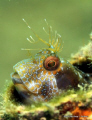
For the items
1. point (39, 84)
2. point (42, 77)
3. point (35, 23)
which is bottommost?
point (39, 84)

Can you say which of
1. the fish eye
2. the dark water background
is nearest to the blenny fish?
the fish eye

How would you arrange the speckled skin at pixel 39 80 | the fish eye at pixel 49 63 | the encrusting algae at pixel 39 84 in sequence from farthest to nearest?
the fish eye at pixel 49 63, the speckled skin at pixel 39 80, the encrusting algae at pixel 39 84

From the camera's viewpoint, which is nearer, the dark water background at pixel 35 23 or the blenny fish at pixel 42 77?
the blenny fish at pixel 42 77

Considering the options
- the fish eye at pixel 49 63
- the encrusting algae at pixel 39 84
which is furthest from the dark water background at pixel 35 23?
the fish eye at pixel 49 63

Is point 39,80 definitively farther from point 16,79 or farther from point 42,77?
point 16,79

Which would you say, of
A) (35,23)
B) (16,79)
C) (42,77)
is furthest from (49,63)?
(35,23)

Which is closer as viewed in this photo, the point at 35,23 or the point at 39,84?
the point at 39,84

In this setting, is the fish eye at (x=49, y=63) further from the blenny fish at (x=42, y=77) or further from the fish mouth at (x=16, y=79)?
the fish mouth at (x=16, y=79)

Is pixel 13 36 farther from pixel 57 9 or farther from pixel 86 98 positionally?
pixel 86 98
